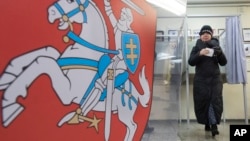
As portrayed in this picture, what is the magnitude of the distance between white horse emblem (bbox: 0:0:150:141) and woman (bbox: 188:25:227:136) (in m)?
1.26

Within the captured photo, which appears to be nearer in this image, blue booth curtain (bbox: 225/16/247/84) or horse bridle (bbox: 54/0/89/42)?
horse bridle (bbox: 54/0/89/42)

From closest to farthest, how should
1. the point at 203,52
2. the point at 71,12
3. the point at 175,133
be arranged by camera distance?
the point at 71,12
the point at 175,133
the point at 203,52

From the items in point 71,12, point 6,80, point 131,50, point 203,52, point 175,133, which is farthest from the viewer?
point 203,52

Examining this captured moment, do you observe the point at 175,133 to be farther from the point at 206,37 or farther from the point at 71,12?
the point at 71,12

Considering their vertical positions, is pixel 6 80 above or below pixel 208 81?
above

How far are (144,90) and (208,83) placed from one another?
1.18m

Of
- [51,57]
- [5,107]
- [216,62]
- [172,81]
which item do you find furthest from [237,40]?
[5,107]

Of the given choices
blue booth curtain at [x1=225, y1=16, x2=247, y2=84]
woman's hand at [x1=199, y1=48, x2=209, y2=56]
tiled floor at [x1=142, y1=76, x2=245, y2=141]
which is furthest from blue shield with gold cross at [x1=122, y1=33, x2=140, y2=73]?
blue booth curtain at [x1=225, y1=16, x2=247, y2=84]

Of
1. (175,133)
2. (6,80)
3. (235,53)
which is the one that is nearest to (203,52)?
(235,53)

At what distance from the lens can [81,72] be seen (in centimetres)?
96

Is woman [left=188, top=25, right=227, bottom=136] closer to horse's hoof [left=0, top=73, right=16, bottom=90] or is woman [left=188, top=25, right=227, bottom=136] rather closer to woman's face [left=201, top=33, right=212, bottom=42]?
woman's face [left=201, top=33, right=212, bottom=42]

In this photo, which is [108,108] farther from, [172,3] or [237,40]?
[237,40]

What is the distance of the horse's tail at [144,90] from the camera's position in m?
1.33

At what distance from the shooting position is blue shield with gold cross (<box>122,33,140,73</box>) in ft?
3.95
